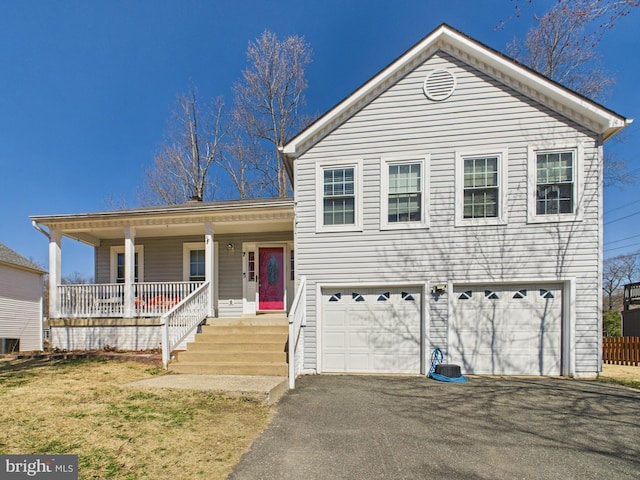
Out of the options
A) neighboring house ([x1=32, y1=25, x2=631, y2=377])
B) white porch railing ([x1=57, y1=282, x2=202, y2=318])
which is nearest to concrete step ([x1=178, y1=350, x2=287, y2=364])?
neighboring house ([x1=32, y1=25, x2=631, y2=377])

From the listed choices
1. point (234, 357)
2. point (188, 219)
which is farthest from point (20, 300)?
point (234, 357)

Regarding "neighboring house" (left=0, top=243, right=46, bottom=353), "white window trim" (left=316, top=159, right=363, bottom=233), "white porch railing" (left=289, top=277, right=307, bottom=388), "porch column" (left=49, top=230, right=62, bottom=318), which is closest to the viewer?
"white porch railing" (left=289, top=277, right=307, bottom=388)

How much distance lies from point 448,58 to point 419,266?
4.93 metres

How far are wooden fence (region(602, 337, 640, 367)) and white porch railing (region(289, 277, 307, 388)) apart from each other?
1017cm

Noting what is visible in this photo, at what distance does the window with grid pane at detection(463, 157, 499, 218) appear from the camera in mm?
7699

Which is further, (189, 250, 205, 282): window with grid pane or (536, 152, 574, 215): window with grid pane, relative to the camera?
(189, 250, 205, 282): window with grid pane

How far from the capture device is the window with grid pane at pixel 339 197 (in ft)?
26.9

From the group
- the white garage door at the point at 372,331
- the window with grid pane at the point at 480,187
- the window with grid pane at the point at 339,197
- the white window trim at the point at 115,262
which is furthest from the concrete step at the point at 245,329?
the window with grid pane at the point at 480,187

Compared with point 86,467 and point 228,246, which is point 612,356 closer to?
point 228,246

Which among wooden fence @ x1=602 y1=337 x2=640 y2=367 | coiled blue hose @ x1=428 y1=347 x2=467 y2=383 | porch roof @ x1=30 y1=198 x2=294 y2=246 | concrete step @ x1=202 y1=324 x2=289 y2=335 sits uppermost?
porch roof @ x1=30 y1=198 x2=294 y2=246

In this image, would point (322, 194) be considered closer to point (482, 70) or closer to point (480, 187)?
point (480, 187)

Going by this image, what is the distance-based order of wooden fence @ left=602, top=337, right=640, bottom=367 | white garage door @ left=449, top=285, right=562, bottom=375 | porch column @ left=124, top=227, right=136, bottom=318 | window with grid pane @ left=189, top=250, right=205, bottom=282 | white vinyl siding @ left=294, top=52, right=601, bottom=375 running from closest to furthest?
white vinyl siding @ left=294, top=52, right=601, bottom=375, white garage door @ left=449, top=285, right=562, bottom=375, porch column @ left=124, top=227, right=136, bottom=318, wooden fence @ left=602, top=337, right=640, bottom=367, window with grid pane @ left=189, top=250, right=205, bottom=282

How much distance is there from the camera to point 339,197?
824 cm

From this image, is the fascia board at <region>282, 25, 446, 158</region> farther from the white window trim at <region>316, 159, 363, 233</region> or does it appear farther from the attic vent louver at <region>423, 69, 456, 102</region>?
the white window trim at <region>316, 159, 363, 233</region>
